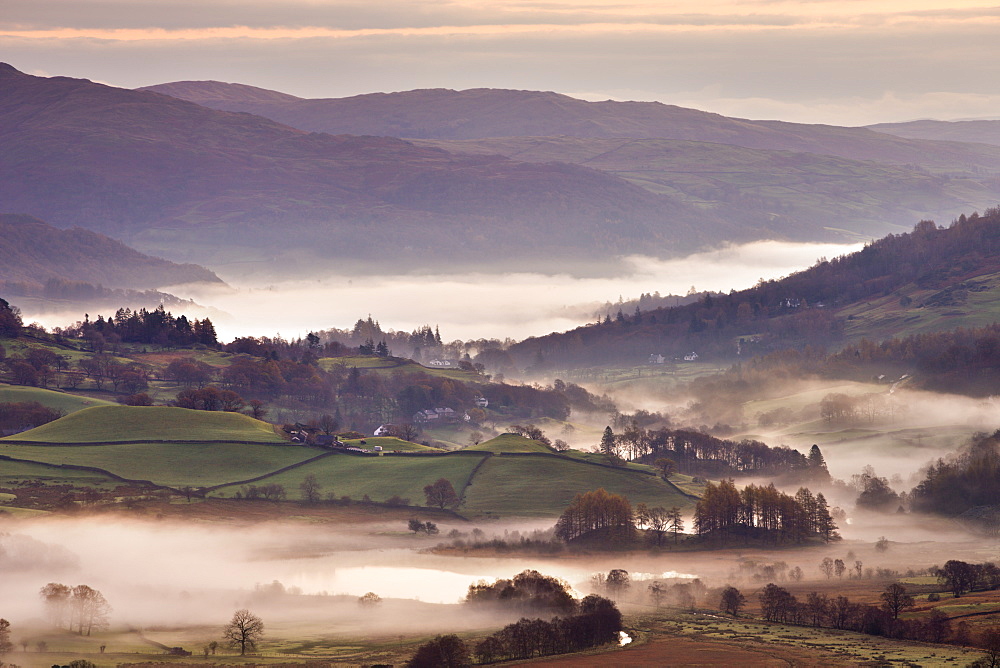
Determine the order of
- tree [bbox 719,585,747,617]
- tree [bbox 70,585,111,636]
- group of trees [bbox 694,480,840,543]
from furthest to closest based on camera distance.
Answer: group of trees [bbox 694,480,840,543]
tree [bbox 719,585,747,617]
tree [bbox 70,585,111,636]

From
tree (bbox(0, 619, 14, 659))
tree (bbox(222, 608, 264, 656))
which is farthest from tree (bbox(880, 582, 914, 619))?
tree (bbox(0, 619, 14, 659))

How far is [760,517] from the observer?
198 m


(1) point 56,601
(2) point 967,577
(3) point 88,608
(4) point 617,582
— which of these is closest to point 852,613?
(2) point 967,577

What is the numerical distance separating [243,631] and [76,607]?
65.5ft

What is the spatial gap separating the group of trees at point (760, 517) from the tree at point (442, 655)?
231ft

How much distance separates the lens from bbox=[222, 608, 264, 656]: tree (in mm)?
135375

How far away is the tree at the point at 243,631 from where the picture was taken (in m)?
135

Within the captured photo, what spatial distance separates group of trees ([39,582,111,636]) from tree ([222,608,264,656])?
12.9m

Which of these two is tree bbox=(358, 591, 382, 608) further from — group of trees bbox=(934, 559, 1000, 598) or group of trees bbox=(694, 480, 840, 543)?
group of trees bbox=(934, 559, 1000, 598)

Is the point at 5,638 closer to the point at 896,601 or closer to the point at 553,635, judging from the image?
the point at 553,635

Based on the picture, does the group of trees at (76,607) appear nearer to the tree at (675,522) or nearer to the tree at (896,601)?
the tree at (896,601)

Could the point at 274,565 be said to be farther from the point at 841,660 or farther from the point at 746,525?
the point at 841,660

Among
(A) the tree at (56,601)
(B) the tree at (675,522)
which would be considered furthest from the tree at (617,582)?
(A) the tree at (56,601)

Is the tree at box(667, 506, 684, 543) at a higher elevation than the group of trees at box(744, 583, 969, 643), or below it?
higher
